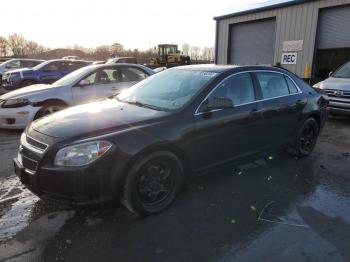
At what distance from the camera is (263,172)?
4887mm

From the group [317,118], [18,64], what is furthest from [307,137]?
[18,64]

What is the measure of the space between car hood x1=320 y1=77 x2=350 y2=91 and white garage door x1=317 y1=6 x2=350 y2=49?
4.72 metres

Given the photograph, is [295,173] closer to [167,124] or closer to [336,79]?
[167,124]

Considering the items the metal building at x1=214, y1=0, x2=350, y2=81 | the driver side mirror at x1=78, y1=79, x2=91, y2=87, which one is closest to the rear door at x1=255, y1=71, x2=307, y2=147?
the driver side mirror at x1=78, y1=79, x2=91, y2=87

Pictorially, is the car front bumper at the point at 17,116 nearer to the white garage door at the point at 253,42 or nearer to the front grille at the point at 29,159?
the front grille at the point at 29,159

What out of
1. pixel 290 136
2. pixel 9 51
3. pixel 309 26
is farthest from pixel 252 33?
pixel 9 51

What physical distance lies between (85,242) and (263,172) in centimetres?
290

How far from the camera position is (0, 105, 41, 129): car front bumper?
6.94 metres

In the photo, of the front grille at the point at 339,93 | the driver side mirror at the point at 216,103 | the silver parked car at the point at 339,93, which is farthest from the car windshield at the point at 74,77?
the front grille at the point at 339,93

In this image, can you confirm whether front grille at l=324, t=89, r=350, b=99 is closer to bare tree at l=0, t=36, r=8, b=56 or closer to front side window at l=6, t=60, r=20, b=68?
front side window at l=6, t=60, r=20, b=68

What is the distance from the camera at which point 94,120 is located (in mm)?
3508

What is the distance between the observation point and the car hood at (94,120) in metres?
3.25

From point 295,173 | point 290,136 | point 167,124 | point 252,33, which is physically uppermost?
point 252,33

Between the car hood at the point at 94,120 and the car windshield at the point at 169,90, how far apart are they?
22 centimetres
